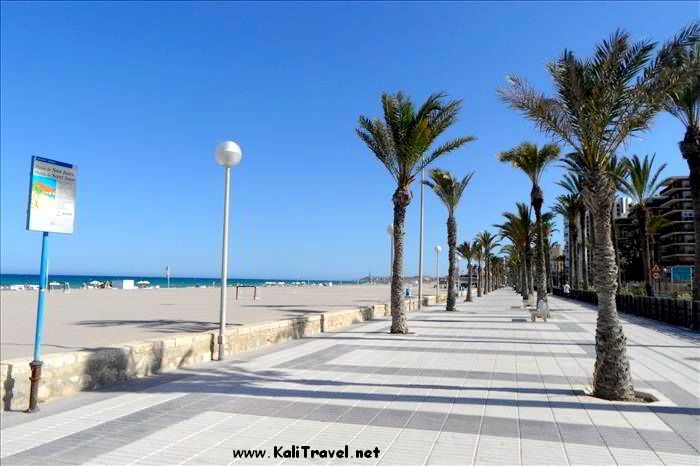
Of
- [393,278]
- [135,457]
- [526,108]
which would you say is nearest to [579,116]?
[526,108]

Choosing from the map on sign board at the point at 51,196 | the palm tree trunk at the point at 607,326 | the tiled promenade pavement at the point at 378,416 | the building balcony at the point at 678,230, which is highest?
the building balcony at the point at 678,230

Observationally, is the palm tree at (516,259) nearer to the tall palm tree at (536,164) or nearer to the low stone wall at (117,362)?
the tall palm tree at (536,164)

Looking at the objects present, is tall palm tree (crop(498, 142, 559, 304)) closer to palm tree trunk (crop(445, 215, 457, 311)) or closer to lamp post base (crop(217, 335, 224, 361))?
palm tree trunk (crop(445, 215, 457, 311))

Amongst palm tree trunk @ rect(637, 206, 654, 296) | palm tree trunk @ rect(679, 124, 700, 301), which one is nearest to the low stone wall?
palm tree trunk @ rect(679, 124, 700, 301)

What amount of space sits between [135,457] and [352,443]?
1.88 m

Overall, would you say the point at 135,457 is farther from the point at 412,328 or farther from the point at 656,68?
the point at 412,328

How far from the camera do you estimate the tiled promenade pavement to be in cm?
447

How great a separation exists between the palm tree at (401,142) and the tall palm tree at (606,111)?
7.02 meters

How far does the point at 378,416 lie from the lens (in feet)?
18.6

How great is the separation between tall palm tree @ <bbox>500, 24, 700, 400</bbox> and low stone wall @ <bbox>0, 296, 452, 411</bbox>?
20.7 feet

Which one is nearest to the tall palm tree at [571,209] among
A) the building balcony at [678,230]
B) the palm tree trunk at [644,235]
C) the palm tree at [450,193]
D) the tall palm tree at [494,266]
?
the palm tree trunk at [644,235]

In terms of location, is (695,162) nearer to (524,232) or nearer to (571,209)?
(524,232)

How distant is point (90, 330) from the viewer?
14008 mm

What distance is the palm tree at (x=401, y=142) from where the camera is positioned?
14.5m
